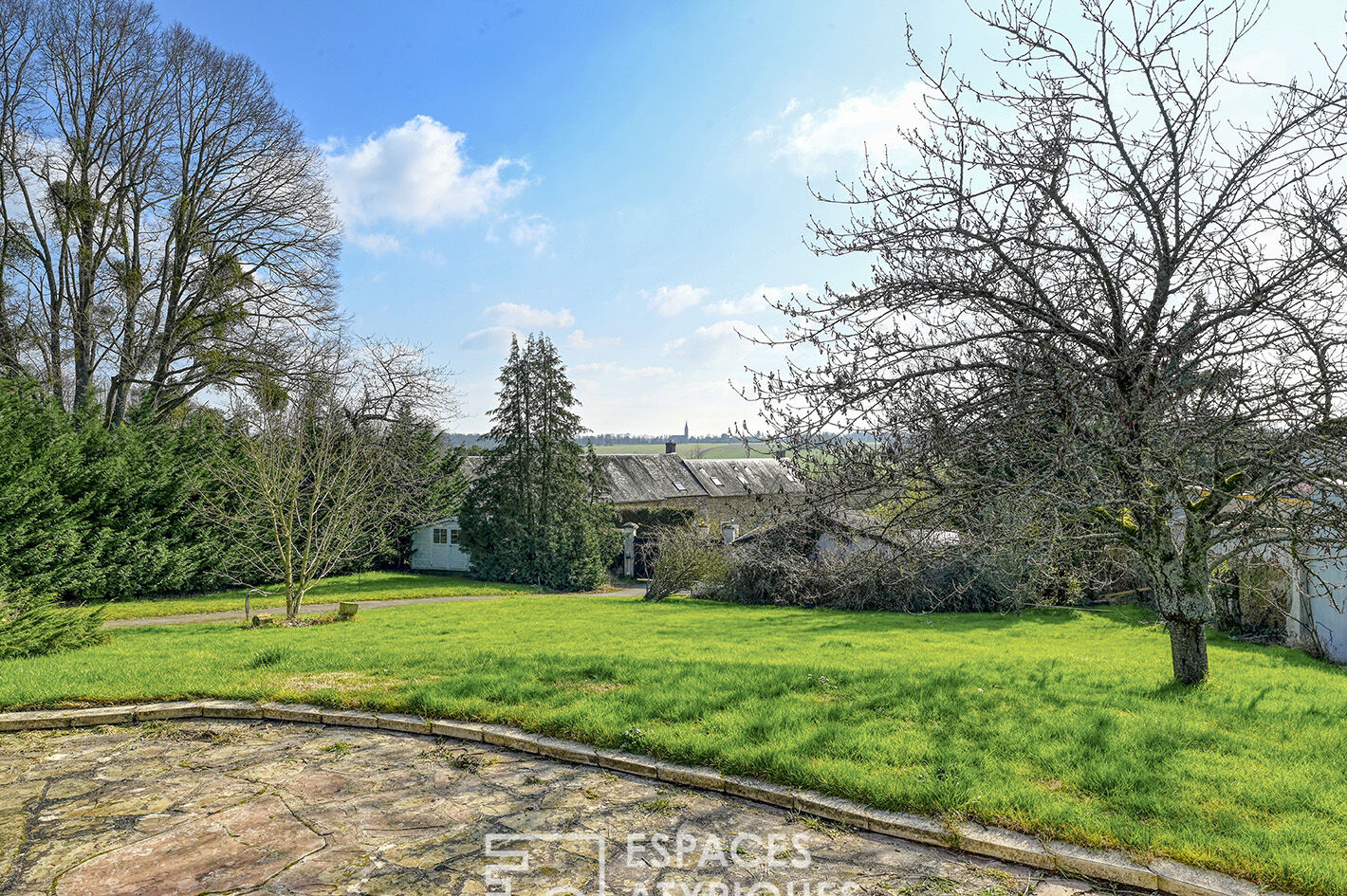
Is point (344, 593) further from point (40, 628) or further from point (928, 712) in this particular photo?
point (928, 712)

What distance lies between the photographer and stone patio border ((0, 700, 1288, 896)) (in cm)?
341

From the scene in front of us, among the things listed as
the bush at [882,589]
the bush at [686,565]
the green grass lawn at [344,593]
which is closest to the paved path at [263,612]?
the green grass lawn at [344,593]

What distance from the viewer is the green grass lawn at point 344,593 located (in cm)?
1762

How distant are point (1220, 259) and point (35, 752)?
30.3ft

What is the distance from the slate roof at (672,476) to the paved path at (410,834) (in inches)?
1201

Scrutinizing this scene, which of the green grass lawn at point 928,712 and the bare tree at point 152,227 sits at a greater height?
the bare tree at point 152,227

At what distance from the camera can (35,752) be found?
213 inches

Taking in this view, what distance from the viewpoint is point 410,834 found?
3.91 meters

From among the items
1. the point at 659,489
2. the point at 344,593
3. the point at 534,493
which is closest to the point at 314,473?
the point at 344,593

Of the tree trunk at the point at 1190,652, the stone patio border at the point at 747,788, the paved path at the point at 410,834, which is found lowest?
the paved path at the point at 410,834

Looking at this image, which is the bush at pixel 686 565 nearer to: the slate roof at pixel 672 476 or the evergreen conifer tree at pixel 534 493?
the evergreen conifer tree at pixel 534 493

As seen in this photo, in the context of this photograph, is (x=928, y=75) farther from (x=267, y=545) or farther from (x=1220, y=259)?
(x=267, y=545)
